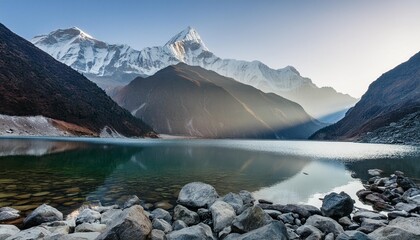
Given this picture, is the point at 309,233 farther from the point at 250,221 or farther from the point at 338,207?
the point at 338,207

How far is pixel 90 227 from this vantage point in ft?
49.2

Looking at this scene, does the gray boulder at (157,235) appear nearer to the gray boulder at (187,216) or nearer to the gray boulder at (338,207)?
the gray boulder at (187,216)

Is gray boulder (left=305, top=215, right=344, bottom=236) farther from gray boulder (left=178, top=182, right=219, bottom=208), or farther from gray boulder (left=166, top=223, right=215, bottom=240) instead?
gray boulder (left=178, top=182, right=219, bottom=208)

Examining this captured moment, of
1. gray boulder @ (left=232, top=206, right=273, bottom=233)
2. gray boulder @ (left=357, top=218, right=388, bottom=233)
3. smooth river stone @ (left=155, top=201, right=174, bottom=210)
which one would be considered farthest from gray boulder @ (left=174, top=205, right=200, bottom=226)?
gray boulder @ (left=357, top=218, right=388, bottom=233)

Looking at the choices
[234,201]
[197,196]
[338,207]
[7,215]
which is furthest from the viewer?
[197,196]

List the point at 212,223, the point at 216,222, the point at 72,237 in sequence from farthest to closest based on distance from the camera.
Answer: the point at 212,223, the point at 216,222, the point at 72,237

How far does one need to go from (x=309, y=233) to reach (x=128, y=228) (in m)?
9.26

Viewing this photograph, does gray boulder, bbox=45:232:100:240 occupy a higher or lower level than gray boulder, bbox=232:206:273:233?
higher

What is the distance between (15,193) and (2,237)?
44.1ft

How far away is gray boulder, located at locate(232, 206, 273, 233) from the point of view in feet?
48.6

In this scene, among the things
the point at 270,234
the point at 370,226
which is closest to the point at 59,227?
the point at 270,234

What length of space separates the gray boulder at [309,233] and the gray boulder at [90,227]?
10214 mm

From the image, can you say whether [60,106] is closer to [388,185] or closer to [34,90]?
[34,90]

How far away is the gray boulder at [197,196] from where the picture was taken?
2128 centimetres
